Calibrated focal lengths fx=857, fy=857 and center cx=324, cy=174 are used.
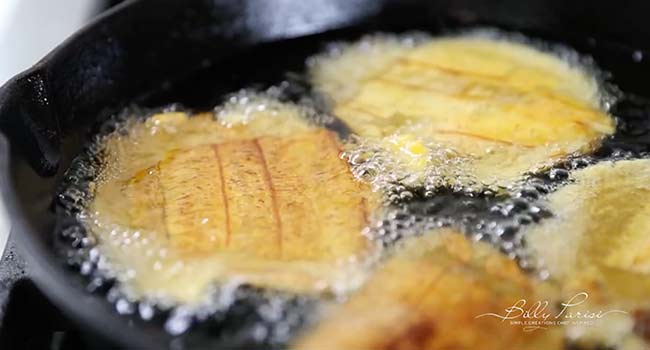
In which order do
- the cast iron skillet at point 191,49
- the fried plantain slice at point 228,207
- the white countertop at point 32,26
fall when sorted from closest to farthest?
1. the fried plantain slice at point 228,207
2. the cast iron skillet at point 191,49
3. the white countertop at point 32,26

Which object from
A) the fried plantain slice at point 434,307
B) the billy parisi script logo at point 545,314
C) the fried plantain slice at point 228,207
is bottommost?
the billy parisi script logo at point 545,314

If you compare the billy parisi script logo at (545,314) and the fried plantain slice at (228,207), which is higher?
the fried plantain slice at (228,207)

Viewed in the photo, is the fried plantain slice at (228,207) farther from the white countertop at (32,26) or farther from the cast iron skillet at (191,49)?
the white countertop at (32,26)

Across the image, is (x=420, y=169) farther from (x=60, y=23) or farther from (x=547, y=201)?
(x=60, y=23)

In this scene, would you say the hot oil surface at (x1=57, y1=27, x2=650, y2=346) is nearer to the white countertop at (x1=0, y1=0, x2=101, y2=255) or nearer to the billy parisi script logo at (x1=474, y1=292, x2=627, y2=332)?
the billy parisi script logo at (x1=474, y1=292, x2=627, y2=332)

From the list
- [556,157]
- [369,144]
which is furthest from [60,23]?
[556,157]

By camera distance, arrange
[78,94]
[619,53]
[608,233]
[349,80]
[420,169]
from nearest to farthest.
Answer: [608,233] → [420,169] → [78,94] → [349,80] → [619,53]

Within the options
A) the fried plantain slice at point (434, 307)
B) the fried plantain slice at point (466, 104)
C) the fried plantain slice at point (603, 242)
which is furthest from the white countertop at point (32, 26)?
the fried plantain slice at point (603, 242)
